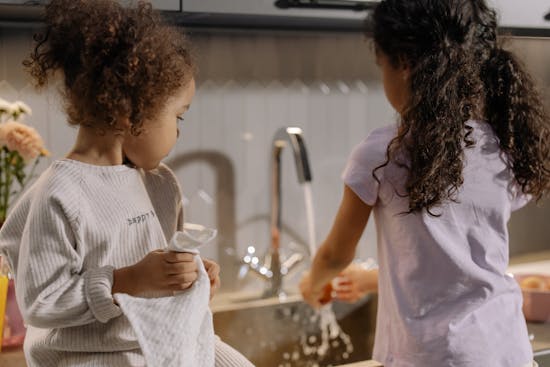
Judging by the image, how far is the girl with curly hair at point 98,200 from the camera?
0.92 m

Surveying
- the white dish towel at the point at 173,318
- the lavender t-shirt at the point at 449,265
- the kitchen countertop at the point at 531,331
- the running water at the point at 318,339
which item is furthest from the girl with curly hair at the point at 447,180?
the running water at the point at 318,339

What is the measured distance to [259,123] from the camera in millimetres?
1829

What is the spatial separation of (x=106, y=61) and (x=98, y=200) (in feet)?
0.57

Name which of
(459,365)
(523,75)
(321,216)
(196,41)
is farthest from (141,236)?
(321,216)

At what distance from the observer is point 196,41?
171cm

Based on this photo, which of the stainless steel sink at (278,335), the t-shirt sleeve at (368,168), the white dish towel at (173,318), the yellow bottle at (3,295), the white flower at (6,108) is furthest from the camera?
the stainless steel sink at (278,335)

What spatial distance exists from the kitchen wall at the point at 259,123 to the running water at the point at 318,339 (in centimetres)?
11

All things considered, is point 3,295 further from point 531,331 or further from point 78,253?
point 531,331

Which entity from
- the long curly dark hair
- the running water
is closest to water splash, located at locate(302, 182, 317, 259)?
the running water

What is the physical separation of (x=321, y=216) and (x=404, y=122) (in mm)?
766

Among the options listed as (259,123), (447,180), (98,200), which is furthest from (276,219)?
(98,200)

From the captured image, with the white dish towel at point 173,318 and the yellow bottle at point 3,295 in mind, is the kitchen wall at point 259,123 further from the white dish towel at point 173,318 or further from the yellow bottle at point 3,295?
the white dish towel at point 173,318

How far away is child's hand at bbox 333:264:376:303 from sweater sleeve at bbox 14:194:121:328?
0.70 m

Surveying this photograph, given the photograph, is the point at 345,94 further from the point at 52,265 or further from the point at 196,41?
the point at 52,265
